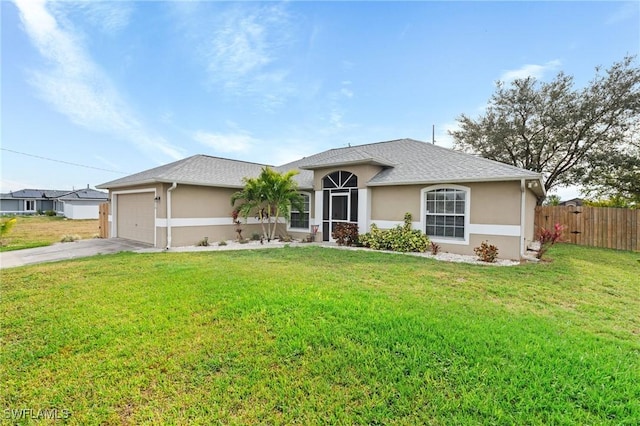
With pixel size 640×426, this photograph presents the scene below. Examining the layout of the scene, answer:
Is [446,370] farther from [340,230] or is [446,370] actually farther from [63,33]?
[63,33]

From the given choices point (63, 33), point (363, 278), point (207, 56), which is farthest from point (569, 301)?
point (63, 33)

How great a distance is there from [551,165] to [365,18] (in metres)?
17.3

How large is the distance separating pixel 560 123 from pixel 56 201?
200 ft

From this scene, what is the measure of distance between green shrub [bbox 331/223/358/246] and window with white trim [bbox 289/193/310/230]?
2.49 meters

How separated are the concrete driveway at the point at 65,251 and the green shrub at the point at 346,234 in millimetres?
7913

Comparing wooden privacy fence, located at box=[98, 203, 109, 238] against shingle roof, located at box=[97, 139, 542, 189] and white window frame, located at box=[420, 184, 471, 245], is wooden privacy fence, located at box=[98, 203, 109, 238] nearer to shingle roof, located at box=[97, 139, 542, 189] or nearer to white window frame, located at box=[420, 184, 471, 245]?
shingle roof, located at box=[97, 139, 542, 189]

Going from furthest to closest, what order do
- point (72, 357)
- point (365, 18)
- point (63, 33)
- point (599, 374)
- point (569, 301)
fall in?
point (365, 18), point (63, 33), point (569, 301), point (72, 357), point (599, 374)

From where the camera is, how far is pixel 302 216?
15375mm

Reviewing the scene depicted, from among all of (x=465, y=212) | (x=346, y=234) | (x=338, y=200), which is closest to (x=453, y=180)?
(x=465, y=212)

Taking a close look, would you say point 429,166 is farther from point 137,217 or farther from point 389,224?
point 137,217

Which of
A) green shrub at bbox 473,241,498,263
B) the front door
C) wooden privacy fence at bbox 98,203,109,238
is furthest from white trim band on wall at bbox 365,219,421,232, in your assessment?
wooden privacy fence at bbox 98,203,109,238

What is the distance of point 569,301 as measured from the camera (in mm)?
5590

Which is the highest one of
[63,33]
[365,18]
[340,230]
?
[365,18]

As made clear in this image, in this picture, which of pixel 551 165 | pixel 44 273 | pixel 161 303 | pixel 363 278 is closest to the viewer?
pixel 161 303
